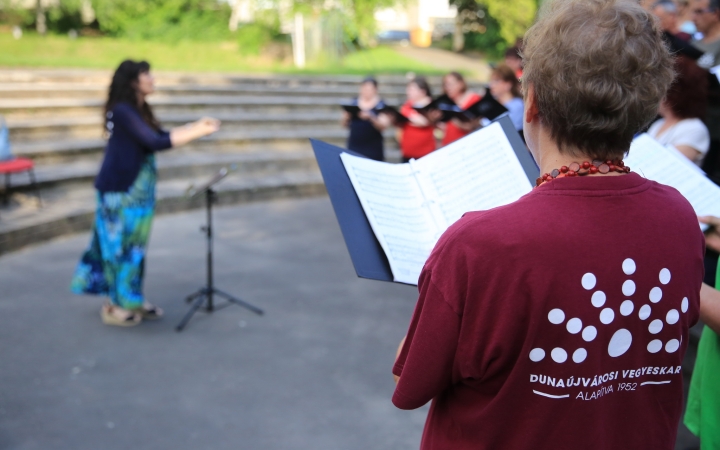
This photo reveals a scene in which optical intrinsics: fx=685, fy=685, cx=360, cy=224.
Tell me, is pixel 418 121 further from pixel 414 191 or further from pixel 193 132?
pixel 414 191

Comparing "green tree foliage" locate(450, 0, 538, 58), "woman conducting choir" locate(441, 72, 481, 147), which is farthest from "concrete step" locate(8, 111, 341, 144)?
"green tree foliage" locate(450, 0, 538, 58)

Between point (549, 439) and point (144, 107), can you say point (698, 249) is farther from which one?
point (144, 107)

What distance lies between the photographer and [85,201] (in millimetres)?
7336

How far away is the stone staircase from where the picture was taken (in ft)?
23.4

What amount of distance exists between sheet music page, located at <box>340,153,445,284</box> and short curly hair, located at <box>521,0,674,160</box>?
485mm

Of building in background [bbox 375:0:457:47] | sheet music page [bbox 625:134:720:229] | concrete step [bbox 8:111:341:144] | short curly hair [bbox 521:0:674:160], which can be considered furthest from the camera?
building in background [bbox 375:0:457:47]

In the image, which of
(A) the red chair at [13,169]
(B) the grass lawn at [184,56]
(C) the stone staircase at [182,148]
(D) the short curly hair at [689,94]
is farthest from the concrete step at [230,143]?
(D) the short curly hair at [689,94]

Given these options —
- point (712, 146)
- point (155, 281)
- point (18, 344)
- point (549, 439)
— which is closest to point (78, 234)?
point (155, 281)

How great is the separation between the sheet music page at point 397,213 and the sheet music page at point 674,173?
88cm

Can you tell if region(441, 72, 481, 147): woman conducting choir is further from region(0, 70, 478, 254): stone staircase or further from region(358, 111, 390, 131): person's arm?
region(0, 70, 478, 254): stone staircase

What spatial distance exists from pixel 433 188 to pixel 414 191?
0.05 metres

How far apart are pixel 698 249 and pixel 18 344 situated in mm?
4212

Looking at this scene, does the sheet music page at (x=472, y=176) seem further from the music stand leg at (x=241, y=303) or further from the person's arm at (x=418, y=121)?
the person's arm at (x=418, y=121)

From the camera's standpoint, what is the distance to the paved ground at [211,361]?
3.44 meters
